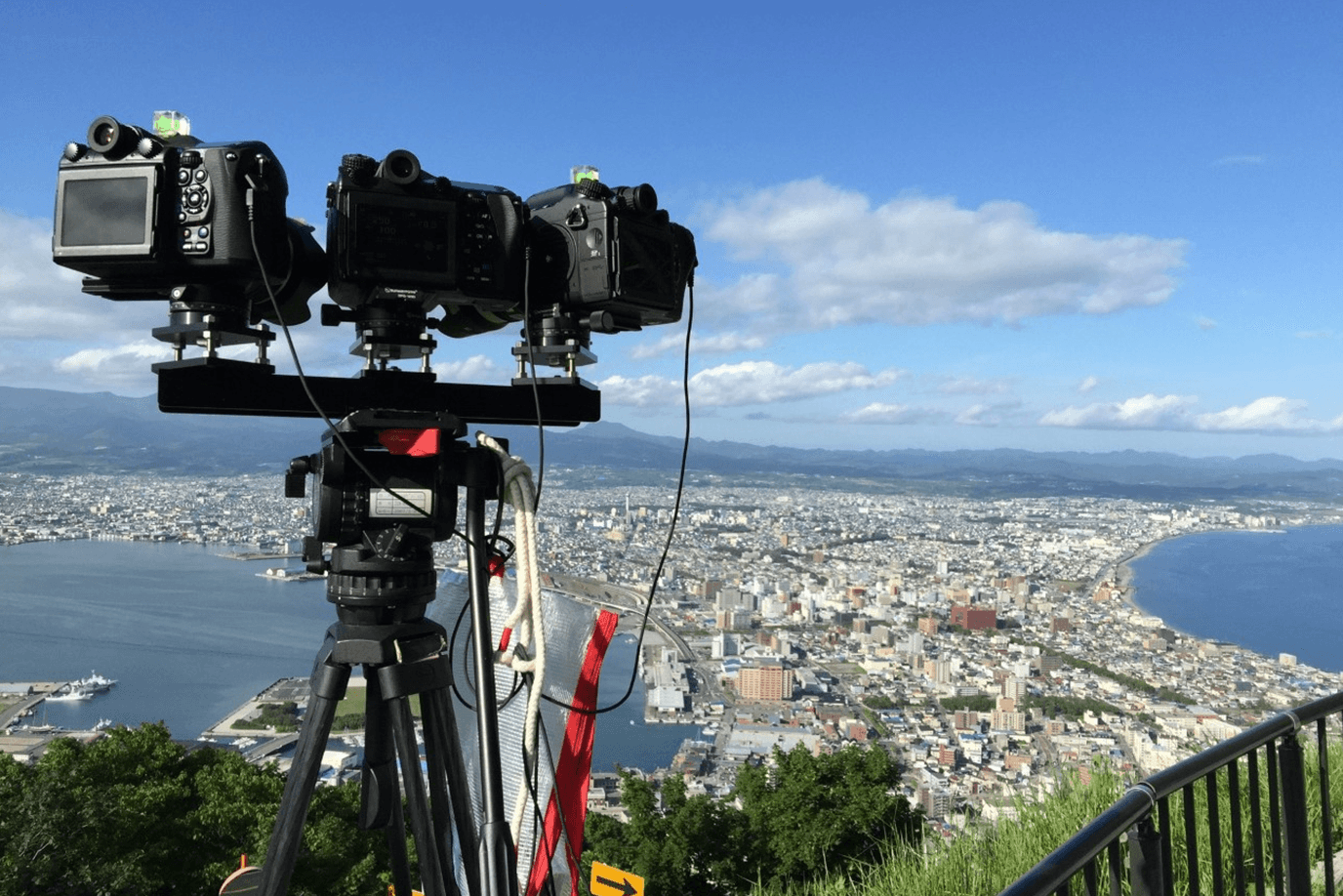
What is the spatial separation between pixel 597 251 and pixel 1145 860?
3.42 feet

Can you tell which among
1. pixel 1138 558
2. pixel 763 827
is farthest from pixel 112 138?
pixel 1138 558

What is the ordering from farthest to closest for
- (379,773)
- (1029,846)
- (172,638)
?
(172,638), (1029,846), (379,773)

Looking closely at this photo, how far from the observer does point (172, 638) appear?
16.0 m

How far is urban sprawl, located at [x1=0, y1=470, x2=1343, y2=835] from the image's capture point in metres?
Result: 11.0

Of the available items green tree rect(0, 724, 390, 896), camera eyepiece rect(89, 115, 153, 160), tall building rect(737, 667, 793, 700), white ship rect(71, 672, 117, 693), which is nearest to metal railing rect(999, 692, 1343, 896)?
camera eyepiece rect(89, 115, 153, 160)

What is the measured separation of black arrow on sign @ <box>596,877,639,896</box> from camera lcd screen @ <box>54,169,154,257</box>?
10.4ft

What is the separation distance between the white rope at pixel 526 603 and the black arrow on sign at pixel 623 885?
2.66 metres

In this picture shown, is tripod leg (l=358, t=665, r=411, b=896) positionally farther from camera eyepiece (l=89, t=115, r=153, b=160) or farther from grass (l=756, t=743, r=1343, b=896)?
grass (l=756, t=743, r=1343, b=896)

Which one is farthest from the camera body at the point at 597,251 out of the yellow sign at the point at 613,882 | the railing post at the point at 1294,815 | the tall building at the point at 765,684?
the tall building at the point at 765,684

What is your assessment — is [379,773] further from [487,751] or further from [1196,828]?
[1196,828]

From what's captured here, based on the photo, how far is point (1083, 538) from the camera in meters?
32.6

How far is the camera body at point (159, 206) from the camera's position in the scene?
1.20 m

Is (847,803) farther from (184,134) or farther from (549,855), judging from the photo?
(184,134)

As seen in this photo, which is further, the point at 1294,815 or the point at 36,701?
the point at 36,701
